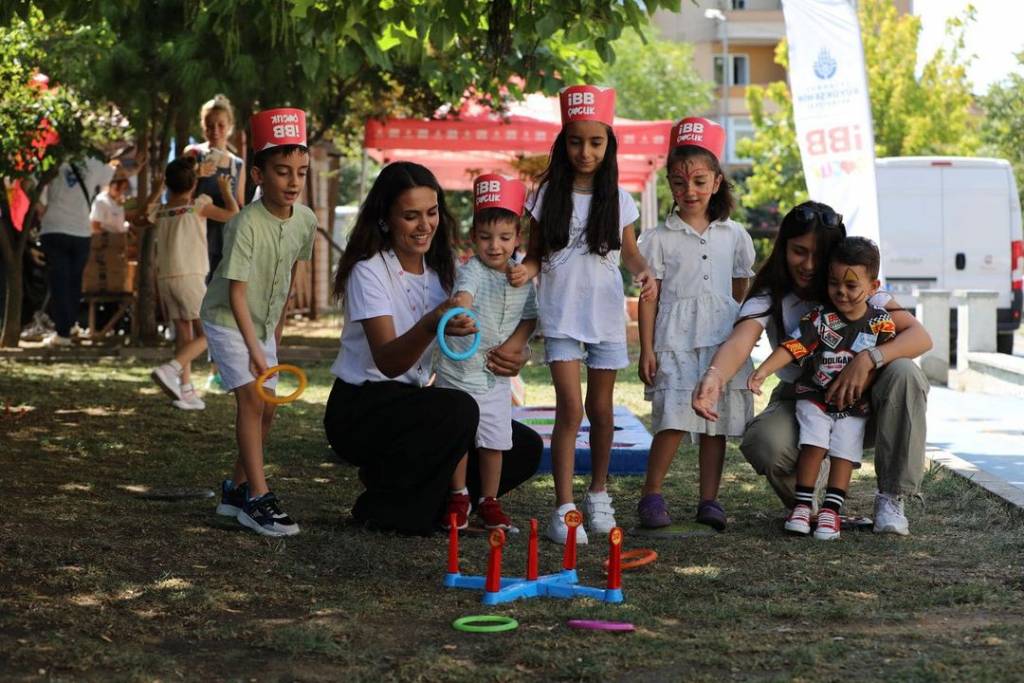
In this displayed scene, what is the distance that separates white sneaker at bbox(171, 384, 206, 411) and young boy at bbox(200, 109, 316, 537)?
12.5ft

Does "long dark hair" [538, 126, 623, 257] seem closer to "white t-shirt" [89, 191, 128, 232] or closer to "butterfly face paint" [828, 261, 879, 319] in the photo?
"butterfly face paint" [828, 261, 879, 319]

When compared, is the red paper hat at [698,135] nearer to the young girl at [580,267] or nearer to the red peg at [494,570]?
the young girl at [580,267]

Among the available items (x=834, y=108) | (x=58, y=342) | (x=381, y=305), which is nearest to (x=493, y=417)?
(x=381, y=305)

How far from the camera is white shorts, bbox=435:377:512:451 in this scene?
5676mm

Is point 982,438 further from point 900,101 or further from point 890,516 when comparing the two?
point 900,101

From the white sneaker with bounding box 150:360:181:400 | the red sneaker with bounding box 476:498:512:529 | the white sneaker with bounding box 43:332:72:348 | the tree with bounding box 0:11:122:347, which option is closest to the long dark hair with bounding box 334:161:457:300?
the red sneaker with bounding box 476:498:512:529

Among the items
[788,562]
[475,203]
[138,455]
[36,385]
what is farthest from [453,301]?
[36,385]

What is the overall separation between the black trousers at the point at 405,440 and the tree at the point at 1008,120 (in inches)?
1303

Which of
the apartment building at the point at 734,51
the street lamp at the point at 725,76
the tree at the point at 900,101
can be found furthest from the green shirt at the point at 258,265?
the apartment building at the point at 734,51

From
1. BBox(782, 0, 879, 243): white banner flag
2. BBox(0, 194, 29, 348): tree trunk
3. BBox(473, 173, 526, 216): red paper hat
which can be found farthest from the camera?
BBox(0, 194, 29, 348): tree trunk

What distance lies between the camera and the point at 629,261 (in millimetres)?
5762

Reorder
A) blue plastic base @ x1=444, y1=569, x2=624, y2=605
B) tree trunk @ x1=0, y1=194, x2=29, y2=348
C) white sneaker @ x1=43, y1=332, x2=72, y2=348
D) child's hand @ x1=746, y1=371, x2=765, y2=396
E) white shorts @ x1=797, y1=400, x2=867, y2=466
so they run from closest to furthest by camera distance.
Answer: blue plastic base @ x1=444, y1=569, x2=624, y2=605
child's hand @ x1=746, y1=371, x2=765, y2=396
white shorts @ x1=797, y1=400, x2=867, y2=466
tree trunk @ x1=0, y1=194, x2=29, y2=348
white sneaker @ x1=43, y1=332, x2=72, y2=348

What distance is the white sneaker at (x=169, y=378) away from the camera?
9.44 meters

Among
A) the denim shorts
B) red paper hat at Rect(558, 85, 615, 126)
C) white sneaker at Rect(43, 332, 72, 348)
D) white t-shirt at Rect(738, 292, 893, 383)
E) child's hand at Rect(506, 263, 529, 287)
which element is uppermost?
red paper hat at Rect(558, 85, 615, 126)
